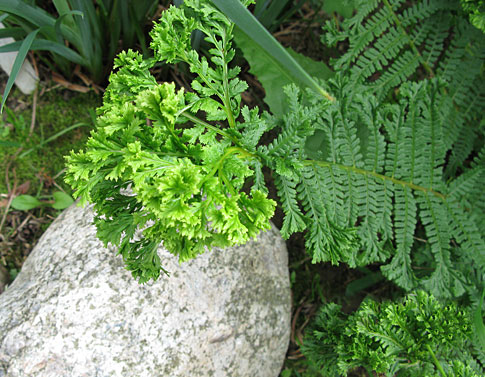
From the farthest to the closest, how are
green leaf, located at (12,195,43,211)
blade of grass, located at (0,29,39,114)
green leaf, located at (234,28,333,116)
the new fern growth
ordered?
green leaf, located at (12,195,43,211), green leaf, located at (234,28,333,116), blade of grass, located at (0,29,39,114), the new fern growth

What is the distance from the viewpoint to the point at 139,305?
200cm

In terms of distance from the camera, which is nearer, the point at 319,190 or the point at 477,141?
the point at 319,190

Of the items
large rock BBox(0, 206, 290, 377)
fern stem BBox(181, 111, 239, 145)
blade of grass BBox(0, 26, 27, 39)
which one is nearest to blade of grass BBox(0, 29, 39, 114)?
blade of grass BBox(0, 26, 27, 39)

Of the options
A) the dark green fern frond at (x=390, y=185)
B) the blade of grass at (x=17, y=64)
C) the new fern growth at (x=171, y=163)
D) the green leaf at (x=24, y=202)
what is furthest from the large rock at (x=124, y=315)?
the blade of grass at (x=17, y=64)

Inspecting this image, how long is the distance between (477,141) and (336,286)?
1419 millimetres

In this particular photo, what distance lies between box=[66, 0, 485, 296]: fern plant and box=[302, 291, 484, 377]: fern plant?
17 cm

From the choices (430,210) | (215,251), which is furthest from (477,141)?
(215,251)

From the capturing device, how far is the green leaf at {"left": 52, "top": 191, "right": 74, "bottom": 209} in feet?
8.66

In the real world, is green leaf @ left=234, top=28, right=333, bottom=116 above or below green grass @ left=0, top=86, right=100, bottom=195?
above

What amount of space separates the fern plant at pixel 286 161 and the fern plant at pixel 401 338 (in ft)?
0.57

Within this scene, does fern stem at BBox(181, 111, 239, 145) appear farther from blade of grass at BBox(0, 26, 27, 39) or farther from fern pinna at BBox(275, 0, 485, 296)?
blade of grass at BBox(0, 26, 27, 39)

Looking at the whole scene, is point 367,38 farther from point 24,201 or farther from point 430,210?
point 24,201

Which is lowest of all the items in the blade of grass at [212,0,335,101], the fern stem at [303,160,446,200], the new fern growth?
the fern stem at [303,160,446,200]

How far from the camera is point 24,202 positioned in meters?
2.62
